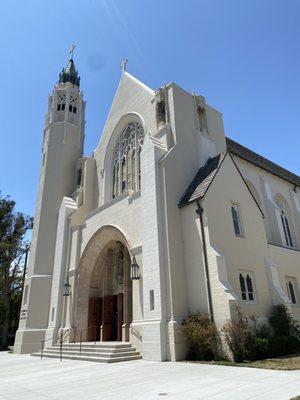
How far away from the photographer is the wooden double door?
17.0 metres

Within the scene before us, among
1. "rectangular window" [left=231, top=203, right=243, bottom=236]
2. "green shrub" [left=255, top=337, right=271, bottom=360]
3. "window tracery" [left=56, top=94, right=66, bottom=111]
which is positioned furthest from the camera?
"window tracery" [left=56, top=94, right=66, bottom=111]

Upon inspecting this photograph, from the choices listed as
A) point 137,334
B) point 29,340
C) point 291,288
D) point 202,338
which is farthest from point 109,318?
point 291,288

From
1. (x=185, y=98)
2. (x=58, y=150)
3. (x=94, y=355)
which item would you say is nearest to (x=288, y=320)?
(x=94, y=355)

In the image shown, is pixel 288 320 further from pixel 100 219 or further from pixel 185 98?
pixel 185 98

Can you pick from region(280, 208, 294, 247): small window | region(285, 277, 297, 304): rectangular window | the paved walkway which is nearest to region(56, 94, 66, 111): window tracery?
region(280, 208, 294, 247): small window

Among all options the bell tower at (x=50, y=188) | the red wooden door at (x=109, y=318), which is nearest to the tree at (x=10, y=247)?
the bell tower at (x=50, y=188)

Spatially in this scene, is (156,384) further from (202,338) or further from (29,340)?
(29,340)

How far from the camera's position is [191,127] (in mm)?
17344

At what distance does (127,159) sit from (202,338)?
12.8 metres

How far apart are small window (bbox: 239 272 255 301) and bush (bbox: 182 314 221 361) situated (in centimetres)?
254

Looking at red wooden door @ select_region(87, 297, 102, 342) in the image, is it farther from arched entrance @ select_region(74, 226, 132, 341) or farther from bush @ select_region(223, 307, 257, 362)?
bush @ select_region(223, 307, 257, 362)

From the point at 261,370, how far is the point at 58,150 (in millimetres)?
21429

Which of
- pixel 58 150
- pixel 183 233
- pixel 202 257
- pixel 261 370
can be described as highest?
pixel 58 150

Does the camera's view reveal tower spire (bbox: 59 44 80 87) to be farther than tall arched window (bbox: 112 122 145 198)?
Yes
